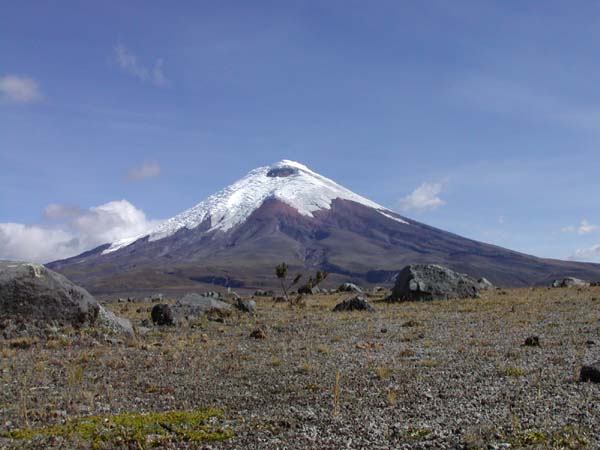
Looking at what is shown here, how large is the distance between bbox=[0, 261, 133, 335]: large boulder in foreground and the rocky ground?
104 centimetres

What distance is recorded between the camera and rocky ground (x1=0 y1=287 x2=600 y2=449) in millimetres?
8828

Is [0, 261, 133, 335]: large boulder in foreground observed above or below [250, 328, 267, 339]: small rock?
above

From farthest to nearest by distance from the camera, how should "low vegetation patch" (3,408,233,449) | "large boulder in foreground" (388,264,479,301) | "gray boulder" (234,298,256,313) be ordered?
"large boulder in foreground" (388,264,479,301) < "gray boulder" (234,298,256,313) < "low vegetation patch" (3,408,233,449)

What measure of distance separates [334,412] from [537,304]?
906 inches

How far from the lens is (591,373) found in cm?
1175

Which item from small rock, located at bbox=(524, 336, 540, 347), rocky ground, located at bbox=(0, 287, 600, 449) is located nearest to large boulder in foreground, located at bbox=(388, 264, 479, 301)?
rocky ground, located at bbox=(0, 287, 600, 449)

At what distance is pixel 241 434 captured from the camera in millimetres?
9141

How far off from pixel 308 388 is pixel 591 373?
5.66 meters

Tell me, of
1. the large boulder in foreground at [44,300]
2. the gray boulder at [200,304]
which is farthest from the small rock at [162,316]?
the large boulder in foreground at [44,300]

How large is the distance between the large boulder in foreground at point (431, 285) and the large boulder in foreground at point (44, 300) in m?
18.3

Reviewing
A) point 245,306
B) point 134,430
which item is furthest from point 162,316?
point 134,430

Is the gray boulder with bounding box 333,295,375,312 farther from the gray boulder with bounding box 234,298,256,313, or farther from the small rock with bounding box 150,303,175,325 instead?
the small rock with bounding box 150,303,175,325

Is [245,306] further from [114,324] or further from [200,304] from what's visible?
[114,324]

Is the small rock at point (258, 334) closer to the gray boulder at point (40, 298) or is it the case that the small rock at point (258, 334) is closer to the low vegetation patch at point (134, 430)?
the gray boulder at point (40, 298)
